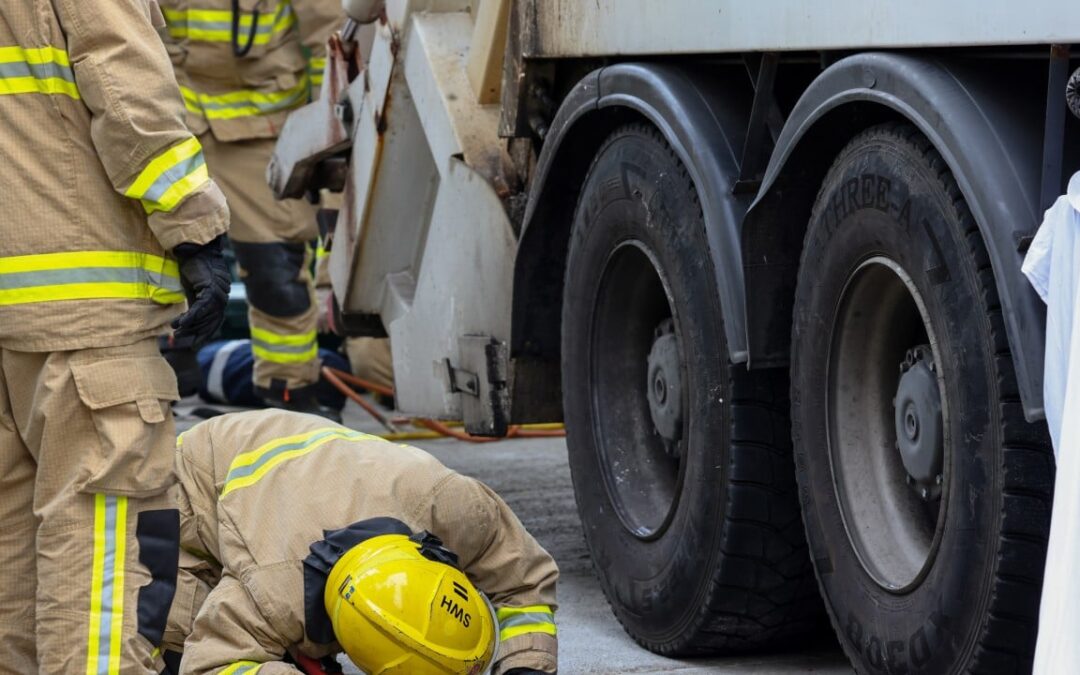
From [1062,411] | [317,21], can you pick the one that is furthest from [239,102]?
[1062,411]

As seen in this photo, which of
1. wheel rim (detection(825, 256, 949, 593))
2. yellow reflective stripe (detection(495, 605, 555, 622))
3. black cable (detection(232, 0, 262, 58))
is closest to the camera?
wheel rim (detection(825, 256, 949, 593))

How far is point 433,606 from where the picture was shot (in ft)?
9.15

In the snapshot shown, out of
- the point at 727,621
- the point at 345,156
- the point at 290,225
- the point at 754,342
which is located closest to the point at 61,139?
the point at 754,342

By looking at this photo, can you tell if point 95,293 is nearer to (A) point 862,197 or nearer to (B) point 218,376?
(A) point 862,197

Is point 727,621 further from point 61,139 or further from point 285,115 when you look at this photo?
point 285,115

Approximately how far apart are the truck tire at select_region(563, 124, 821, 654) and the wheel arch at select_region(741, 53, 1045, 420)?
1.21 ft

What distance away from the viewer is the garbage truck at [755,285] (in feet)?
7.62

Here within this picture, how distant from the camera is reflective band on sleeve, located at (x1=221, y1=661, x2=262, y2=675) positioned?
2869 mm

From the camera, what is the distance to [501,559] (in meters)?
3.14

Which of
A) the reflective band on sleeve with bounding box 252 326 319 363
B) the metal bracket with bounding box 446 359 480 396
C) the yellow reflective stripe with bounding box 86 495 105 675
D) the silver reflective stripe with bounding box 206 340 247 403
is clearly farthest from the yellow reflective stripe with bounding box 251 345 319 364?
the yellow reflective stripe with bounding box 86 495 105 675

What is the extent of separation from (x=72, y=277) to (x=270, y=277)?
11.2 feet

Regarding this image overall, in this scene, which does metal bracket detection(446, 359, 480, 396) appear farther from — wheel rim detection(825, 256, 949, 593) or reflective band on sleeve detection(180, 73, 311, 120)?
reflective band on sleeve detection(180, 73, 311, 120)

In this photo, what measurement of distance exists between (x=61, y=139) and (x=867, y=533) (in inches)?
62.4

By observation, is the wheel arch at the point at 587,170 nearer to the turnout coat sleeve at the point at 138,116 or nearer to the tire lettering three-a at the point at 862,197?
the tire lettering three-a at the point at 862,197
